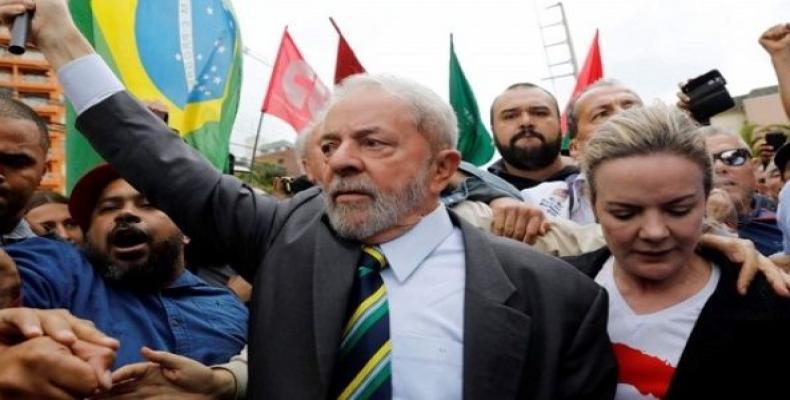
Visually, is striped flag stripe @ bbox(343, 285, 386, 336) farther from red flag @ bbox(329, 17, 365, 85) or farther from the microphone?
red flag @ bbox(329, 17, 365, 85)

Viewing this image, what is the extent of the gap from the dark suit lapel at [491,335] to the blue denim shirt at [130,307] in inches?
31.5

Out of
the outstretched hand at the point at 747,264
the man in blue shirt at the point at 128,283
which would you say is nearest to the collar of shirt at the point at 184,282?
the man in blue shirt at the point at 128,283

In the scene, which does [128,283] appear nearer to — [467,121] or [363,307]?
[363,307]

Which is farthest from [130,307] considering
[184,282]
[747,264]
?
[747,264]

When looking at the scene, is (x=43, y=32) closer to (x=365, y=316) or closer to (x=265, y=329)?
(x=265, y=329)

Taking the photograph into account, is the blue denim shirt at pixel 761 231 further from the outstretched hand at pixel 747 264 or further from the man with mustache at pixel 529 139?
the outstretched hand at pixel 747 264

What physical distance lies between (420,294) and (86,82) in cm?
96

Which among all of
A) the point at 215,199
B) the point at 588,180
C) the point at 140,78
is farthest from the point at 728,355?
the point at 140,78

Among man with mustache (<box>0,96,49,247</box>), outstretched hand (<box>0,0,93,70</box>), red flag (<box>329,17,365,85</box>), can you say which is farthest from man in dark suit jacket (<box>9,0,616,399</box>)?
red flag (<box>329,17,365,85</box>)

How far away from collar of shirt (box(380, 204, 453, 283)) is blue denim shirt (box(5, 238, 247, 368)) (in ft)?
2.10

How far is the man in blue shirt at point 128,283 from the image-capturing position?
2.02 meters

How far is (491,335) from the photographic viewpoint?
70.0 inches

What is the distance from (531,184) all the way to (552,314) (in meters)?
1.99

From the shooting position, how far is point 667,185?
1877 millimetres
